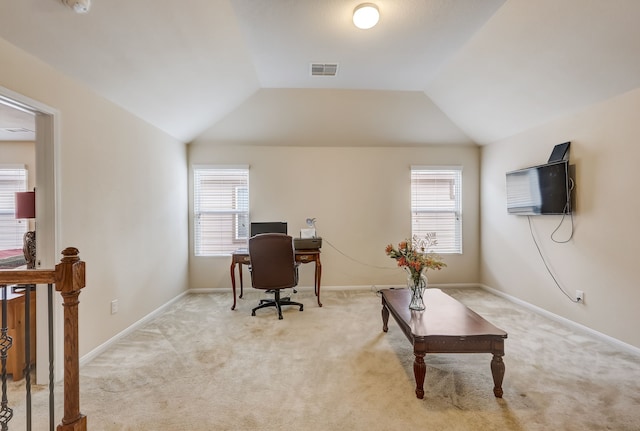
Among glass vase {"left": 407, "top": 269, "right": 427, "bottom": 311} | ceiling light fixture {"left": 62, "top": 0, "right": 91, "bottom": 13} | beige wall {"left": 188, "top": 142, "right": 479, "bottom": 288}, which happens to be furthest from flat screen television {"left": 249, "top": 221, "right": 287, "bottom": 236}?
ceiling light fixture {"left": 62, "top": 0, "right": 91, "bottom": 13}

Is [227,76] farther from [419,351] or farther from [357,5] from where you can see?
[419,351]

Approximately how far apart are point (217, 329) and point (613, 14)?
14.6 ft

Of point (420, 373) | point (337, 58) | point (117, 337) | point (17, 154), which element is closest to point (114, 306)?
point (117, 337)

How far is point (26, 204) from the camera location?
2.35 m

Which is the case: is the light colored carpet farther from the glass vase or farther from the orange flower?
the orange flower

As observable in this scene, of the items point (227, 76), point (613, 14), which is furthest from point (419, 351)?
point (227, 76)

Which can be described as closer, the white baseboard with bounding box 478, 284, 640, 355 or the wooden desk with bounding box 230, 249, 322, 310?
the white baseboard with bounding box 478, 284, 640, 355

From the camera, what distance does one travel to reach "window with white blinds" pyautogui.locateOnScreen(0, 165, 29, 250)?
478cm

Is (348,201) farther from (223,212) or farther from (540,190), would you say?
(540,190)

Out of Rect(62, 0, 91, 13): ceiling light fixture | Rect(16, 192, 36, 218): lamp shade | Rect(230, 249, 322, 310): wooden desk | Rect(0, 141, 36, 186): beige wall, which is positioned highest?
Rect(62, 0, 91, 13): ceiling light fixture

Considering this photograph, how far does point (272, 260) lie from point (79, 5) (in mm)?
2729

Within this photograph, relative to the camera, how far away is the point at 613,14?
6.88ft

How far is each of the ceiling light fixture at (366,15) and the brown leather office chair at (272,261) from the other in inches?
91.6

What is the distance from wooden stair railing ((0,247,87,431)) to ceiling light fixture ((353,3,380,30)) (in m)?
2.62
